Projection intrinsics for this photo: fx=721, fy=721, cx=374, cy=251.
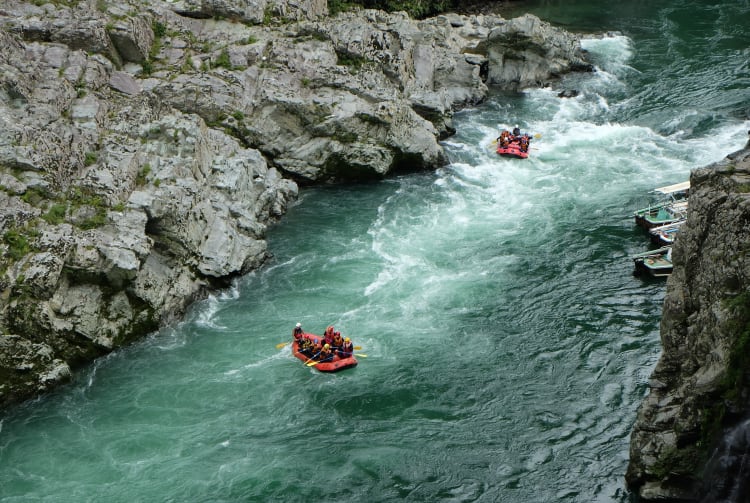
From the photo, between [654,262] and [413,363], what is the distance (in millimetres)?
10771

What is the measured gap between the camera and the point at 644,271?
2784 cm

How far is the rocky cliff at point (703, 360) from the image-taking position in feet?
48.1

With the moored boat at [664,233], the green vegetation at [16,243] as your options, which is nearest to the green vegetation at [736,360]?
the moored boat at [664,233]

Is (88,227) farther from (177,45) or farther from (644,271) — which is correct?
(644,271)

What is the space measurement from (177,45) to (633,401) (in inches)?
1121

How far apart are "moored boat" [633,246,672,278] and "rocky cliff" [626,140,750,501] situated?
10.4 meters

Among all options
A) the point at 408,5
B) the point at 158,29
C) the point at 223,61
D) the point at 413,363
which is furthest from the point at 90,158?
the point at 408,5

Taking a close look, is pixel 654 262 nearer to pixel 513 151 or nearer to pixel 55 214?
pixel 513 151

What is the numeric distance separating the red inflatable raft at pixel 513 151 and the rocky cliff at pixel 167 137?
3609 millimetres

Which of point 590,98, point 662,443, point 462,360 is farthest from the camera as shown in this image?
point 590,98

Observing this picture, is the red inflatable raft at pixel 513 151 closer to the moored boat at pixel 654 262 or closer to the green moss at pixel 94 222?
the moored boat at pixel 654 262

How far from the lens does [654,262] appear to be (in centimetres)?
2775

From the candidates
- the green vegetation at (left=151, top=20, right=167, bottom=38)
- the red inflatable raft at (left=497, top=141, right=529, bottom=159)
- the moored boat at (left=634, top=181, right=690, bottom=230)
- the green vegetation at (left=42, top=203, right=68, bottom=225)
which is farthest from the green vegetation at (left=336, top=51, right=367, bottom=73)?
the green vegetation at (left=42, top=203, right=68, bottom=225)

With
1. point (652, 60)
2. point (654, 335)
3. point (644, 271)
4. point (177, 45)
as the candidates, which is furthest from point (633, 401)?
point (652, 60)
